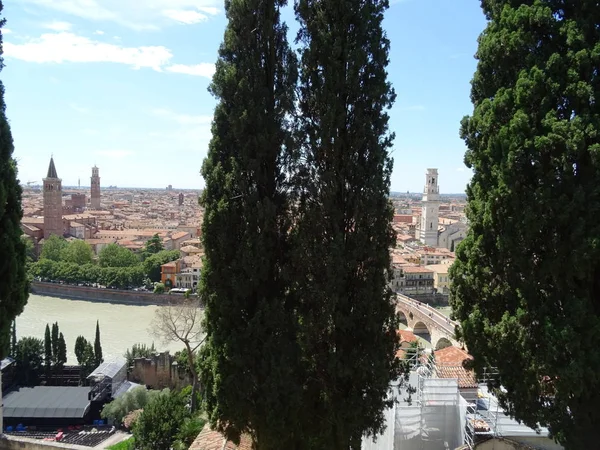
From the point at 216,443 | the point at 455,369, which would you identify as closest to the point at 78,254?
the point at 455,369

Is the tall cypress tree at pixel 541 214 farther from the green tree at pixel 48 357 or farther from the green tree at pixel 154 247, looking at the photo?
the green tree at pixel 154 247

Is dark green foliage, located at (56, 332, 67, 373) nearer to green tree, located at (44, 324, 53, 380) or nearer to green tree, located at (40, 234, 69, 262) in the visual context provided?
green tree, located at (44, 324, 53, 380)

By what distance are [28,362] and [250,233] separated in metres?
15.7

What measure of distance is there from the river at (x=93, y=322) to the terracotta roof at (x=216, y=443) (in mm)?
15057

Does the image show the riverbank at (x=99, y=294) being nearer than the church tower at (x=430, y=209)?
Yes

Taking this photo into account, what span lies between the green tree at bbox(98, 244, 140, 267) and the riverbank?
3.55 meters

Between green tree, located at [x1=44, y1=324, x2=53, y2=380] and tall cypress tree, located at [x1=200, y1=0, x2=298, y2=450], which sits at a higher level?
tall cypress tree, located at [x1=200, y1=0, x2=298, y2=450]

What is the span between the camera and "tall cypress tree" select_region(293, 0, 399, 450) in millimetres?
4113

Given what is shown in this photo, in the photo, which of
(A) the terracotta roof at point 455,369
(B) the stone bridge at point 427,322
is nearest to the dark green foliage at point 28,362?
(B) the stone bridge at point 427,322

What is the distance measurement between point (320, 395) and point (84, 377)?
1512 cm

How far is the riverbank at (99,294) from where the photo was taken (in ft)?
101

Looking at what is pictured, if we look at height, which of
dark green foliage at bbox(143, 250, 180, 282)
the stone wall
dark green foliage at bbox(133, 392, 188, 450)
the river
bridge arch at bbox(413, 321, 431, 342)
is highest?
dark green foliage at bbox(133, 392, 188, 450)

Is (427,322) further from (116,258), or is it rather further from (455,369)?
(116,258)

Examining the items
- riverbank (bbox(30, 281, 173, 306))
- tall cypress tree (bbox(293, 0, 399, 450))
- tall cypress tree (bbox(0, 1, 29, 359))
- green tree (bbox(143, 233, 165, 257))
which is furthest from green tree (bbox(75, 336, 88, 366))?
green tree (bbox(143, 233, 165, 257))
